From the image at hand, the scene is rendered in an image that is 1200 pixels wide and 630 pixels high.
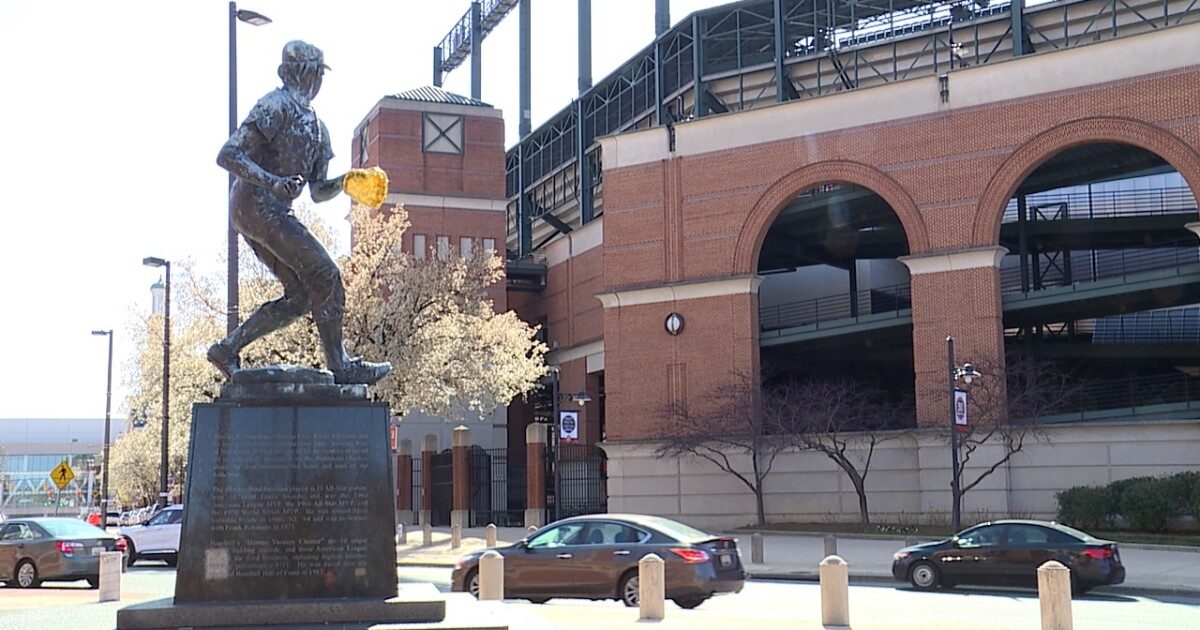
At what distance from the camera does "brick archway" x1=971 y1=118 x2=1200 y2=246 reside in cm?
3294

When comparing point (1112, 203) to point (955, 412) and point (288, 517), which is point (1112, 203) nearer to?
point (955, 412)

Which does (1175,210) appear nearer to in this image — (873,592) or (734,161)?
(734,161)

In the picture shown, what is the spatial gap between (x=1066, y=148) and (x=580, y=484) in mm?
21629

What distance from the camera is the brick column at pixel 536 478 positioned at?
1644 inches

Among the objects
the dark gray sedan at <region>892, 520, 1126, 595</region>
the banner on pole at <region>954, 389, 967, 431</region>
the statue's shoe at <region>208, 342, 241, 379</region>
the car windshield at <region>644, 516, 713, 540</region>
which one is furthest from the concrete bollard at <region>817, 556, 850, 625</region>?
the banner on pole at <region>954, 389, 967, 431</region>

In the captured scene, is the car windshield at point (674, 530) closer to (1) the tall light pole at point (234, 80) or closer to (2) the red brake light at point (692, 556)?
(2) the red brake light at point (692, 556)

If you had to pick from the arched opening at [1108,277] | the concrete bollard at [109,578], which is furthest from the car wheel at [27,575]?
the arched opening at [1108,277]

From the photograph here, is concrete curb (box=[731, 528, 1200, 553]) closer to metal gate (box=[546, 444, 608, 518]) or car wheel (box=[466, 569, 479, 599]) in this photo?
metal gate (box=[546, 444, 608, 518])

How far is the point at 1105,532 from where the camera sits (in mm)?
31000

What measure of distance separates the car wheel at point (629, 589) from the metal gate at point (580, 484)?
25848 millimetres

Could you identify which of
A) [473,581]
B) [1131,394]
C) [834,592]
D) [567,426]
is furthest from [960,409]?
[834,592]

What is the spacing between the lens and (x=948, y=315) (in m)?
35.6

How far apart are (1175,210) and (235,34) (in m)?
32.3

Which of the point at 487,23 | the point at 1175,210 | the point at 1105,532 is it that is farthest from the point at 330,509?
the point at 487,23
